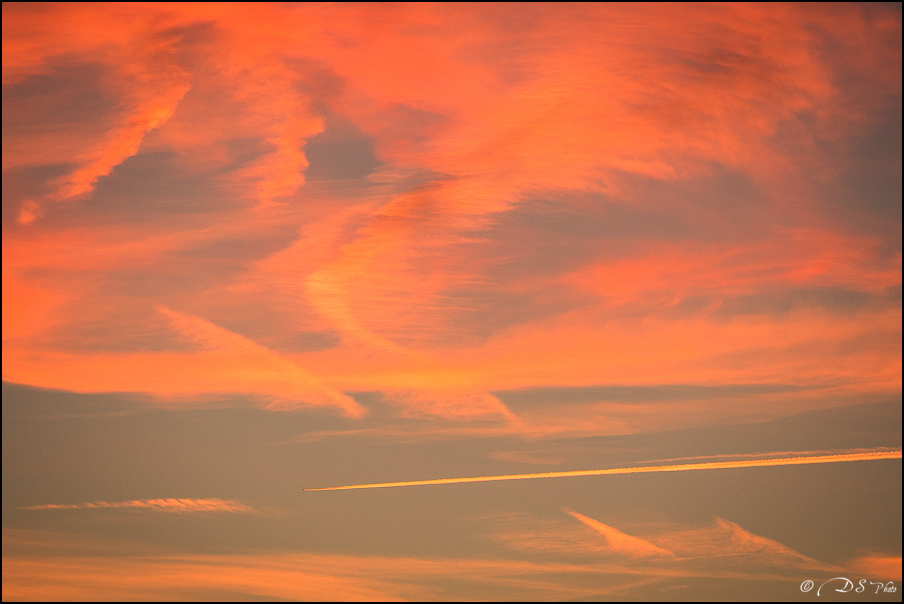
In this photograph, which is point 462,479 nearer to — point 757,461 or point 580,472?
point 580,472

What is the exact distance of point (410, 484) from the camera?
68.5ft

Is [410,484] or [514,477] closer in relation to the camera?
[410,484]

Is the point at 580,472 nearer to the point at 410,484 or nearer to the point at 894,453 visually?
the point at 410,484

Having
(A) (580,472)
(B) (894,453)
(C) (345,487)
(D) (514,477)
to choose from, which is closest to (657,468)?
(A) (580,472)

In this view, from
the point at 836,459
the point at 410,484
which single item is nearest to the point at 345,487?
the point at 410,484

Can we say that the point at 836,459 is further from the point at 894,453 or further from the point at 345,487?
the point at 345,487

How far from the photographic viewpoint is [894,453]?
20609 millimetres

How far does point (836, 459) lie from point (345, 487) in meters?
13.3

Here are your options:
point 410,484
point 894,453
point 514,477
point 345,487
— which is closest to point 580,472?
point 514,477

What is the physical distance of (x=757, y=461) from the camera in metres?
22.2

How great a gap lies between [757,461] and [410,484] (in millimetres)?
9682

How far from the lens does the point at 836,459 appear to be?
850 inches

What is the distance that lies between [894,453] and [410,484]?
1256 cm

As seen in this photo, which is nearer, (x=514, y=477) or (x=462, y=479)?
(x=462, y=479)
